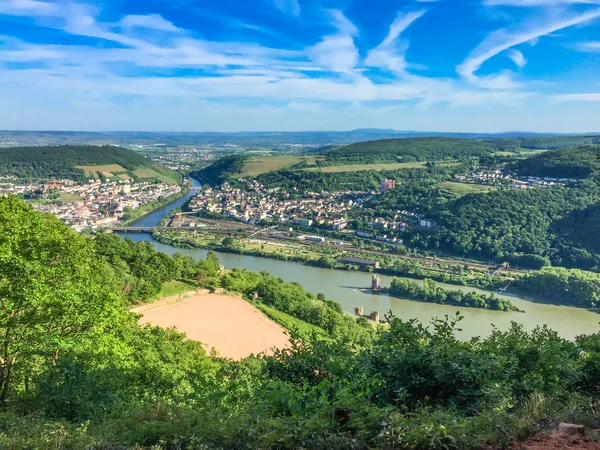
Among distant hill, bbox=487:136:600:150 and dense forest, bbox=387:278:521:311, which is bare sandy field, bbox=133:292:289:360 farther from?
distant hill, bbox=487:136:600:150

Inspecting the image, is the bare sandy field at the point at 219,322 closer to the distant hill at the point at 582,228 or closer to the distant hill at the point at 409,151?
the distant hill at the point at 582,228

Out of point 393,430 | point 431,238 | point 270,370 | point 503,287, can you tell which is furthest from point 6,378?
point 431,238

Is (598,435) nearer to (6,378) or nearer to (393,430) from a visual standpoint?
(393,430)

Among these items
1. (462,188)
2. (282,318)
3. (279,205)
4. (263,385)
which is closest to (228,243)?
(279,205)

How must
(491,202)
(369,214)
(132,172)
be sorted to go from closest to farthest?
(491,202), (369,214), (132,172)

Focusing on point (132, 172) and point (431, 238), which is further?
point (132, 172)

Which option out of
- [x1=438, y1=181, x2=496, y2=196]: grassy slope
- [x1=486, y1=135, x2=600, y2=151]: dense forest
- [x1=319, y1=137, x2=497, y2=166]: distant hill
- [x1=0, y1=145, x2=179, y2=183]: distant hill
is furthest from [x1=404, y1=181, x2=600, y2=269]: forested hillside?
[x1=0, y1=145, x2=179, y2=183]: distant hill

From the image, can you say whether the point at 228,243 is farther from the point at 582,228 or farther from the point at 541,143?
the point at 541,143
